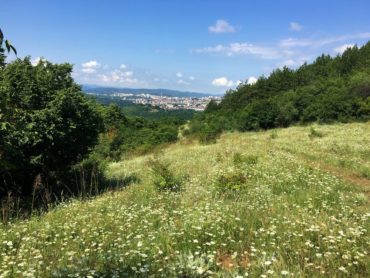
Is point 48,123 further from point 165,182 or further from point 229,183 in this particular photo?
point 229,183

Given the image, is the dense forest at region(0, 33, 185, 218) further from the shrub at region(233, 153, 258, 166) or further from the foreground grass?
the shrub at region(233, 153, 258, 166)

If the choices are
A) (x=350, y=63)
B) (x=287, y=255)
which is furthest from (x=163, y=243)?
(x=350, y=63)

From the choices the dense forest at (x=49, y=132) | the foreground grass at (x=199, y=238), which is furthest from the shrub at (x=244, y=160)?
the dense forest at (x=49, y=132)

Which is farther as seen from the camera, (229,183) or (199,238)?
(229,183)

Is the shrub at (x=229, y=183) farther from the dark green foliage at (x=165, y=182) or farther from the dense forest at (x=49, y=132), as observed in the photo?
the dense forest at (x=49, y=132)

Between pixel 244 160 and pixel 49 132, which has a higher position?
pixel 49 132

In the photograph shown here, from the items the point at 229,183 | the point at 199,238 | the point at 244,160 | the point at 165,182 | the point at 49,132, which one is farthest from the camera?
the point at 244,160

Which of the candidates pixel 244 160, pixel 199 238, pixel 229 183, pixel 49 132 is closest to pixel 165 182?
pixel 229 183

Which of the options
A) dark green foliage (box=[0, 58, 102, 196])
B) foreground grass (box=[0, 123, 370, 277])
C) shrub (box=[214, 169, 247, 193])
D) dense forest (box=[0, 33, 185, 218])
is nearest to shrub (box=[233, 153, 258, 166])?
shrub (box=[214, 169, 247, 193])

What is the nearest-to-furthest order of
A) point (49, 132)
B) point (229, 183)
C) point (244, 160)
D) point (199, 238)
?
A: point (199, 238)
point (229, 183)
point (49, 132)
point (244, 160)

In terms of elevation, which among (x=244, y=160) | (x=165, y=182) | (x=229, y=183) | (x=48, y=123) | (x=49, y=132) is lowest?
(x=244, y=160)

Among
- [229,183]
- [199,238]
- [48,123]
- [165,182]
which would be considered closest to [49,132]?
[48,123]

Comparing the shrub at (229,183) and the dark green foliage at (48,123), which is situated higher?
the dark green foliage at (48,123)

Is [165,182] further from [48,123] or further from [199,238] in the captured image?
[199,238]
